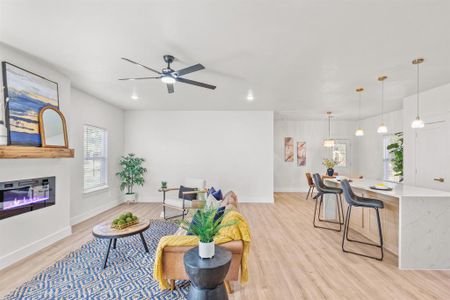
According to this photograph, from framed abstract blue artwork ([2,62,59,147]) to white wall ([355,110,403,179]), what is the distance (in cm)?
848

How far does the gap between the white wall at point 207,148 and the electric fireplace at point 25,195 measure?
3064mm

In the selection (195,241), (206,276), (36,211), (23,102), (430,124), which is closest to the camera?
(206,276)

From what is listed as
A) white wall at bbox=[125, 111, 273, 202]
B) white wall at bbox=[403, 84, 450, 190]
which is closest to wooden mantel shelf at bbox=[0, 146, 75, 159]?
white wall at bbox=[125, 111, 273, 202]

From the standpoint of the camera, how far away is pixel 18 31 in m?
2.28

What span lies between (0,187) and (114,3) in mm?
2672

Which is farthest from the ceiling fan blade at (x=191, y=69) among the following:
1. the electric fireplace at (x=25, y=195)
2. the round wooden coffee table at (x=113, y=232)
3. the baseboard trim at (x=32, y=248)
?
the baseboard trim at (x=32, y=248)

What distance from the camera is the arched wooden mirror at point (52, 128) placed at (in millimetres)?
3038

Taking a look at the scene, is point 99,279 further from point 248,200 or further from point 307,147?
point 307,147

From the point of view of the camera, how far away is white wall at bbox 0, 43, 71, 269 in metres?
2.65

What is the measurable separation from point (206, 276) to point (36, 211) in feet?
9.94

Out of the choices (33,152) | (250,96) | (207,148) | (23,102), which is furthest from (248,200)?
(23,102)

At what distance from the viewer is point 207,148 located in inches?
249

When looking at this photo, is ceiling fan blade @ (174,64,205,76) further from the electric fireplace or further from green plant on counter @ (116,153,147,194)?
green plant on counter @ (116,153,147,194)

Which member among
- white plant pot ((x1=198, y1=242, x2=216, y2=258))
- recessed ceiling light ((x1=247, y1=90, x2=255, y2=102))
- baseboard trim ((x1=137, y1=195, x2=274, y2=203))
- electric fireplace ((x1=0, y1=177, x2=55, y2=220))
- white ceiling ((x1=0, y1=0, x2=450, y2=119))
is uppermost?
white ceiling ((x1=0, y1=0, x2=450, y2=119))
